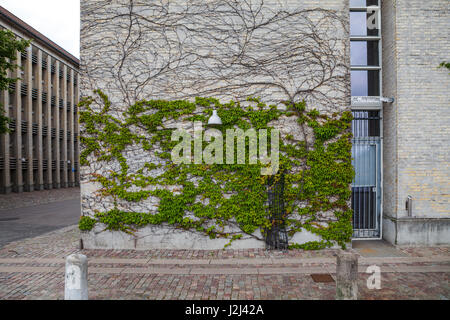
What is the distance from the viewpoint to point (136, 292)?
4977mm

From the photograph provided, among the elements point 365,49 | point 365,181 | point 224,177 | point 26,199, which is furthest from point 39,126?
point 365,181

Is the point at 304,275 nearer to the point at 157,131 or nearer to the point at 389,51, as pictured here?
the point at 157,131

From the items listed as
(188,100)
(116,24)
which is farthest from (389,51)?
(116,24)

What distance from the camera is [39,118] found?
28.4m

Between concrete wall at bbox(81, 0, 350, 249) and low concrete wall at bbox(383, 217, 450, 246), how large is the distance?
396 cm

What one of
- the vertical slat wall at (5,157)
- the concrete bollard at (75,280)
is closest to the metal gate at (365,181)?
the concrete bollard at (75,280)

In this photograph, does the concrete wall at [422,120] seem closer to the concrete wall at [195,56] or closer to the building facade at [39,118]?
the concrete wall at [195,56]

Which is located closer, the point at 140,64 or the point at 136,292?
the point at 136,292

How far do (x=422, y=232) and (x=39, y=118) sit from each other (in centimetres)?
3297

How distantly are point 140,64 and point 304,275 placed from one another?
657 centimetres

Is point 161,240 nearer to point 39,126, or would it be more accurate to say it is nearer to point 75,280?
point 75,280

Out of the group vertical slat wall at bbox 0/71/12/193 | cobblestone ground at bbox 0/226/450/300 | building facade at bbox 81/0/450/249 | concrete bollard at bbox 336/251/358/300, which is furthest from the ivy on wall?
vertical slat wall at bbox 0/71/12/193

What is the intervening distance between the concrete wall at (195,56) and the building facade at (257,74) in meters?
0.03

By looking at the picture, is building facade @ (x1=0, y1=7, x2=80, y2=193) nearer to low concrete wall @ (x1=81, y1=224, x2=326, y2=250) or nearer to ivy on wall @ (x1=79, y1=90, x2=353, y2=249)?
ivy on wall @ (x1=79, y1=90, x2=353, y2=249)
